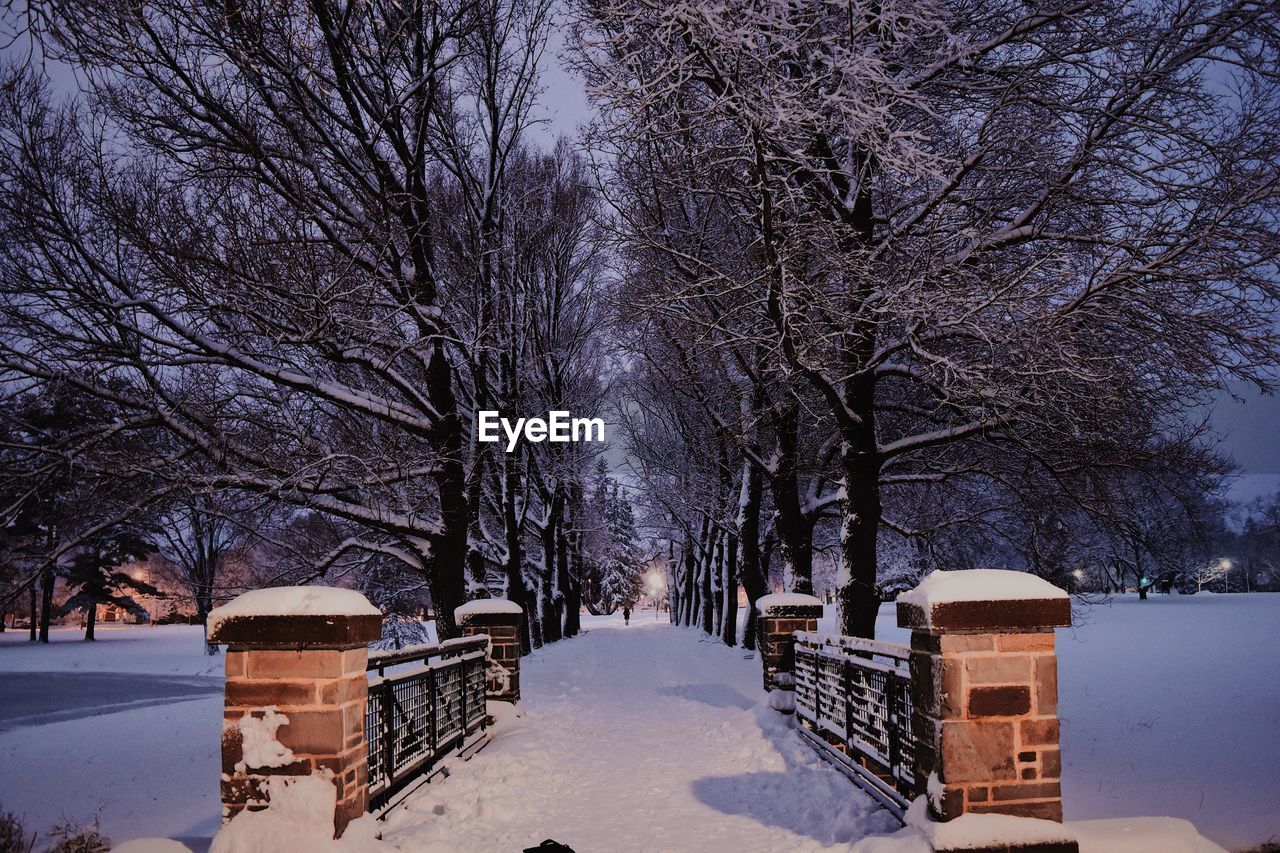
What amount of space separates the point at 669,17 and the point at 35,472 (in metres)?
9.38

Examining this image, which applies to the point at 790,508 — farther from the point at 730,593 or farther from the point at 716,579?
the point at 716,579

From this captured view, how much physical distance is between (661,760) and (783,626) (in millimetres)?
3089

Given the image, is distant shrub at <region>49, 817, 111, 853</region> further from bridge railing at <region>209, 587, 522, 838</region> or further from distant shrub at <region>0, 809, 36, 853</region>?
bridge railing at <region>209, 587, 522, 838</region>

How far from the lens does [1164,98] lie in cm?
881

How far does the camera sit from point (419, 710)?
712 cm

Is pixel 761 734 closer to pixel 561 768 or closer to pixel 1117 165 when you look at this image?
pixel 561 768

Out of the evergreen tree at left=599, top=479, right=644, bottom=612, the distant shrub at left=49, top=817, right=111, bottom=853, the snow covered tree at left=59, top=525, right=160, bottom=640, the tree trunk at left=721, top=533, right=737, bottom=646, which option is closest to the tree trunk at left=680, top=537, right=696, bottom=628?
the tree trunk at left=721, top=533, right=737, bottom=646

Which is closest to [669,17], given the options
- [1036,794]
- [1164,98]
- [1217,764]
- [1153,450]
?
[1036,794]

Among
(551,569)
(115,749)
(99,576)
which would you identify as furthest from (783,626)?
(99,576)

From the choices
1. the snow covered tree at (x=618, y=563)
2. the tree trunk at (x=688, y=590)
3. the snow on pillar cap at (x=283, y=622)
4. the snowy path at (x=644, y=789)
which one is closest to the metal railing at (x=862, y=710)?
the snowy path at (x=644, y=789)

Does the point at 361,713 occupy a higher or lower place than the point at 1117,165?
lower

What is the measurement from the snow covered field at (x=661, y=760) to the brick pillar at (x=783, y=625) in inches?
30.4

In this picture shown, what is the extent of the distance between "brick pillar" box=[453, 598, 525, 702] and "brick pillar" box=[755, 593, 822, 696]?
144 inches

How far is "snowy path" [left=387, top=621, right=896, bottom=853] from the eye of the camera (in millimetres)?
5820
